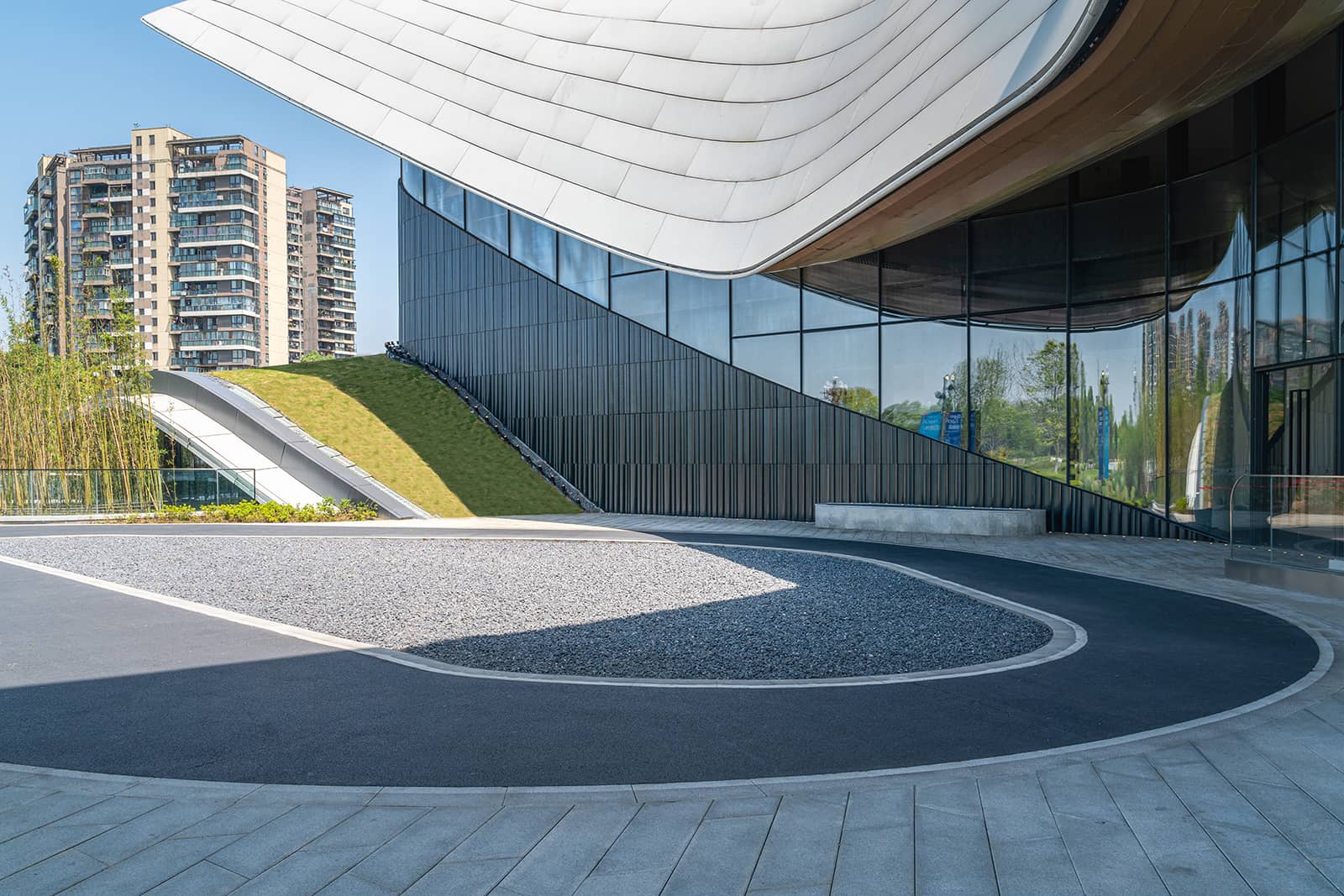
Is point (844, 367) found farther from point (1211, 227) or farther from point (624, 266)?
point (1211, 227)

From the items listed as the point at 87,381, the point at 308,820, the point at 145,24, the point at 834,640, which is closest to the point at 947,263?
the point at 834,640

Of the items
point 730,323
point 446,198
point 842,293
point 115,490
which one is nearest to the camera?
point 842,293

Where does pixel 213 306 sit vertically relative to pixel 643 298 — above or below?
above

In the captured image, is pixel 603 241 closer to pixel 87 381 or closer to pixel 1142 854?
pixel 87 381

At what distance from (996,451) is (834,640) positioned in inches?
511

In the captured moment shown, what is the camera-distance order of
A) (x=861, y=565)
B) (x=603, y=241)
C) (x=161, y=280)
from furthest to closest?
1. (x=161, y=280)
2. (x=603, y=241)
3. (x=861, y=565)

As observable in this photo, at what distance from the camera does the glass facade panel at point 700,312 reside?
78.6ft

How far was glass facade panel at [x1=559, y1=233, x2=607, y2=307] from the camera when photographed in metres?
26.4

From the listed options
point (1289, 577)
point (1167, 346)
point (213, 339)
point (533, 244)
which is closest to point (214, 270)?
point (213, 339)

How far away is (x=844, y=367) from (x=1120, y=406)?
6433mm

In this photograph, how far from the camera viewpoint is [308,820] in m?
4.20

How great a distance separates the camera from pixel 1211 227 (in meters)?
17.0

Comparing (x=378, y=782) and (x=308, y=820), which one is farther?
(x=378, y=782)

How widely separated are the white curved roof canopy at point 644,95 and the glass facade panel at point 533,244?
3.30m
